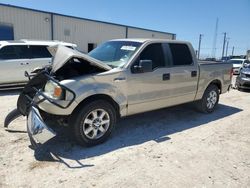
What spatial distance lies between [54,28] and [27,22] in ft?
7.74

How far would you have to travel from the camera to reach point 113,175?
328 centimetres

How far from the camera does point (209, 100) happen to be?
21.3 feet

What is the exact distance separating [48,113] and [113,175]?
160 centimetres

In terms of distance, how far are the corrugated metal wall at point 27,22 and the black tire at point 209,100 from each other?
15394mm

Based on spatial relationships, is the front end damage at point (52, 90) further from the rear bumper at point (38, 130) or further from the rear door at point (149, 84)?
the rear door at point (149, 84)

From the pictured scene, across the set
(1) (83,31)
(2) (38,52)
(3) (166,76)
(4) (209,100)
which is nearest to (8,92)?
(2) (38,52)

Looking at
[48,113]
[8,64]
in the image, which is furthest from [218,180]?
[8,64]

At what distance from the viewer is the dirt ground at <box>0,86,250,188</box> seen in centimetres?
317

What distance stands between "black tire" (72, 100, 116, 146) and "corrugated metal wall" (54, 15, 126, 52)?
17.2 m

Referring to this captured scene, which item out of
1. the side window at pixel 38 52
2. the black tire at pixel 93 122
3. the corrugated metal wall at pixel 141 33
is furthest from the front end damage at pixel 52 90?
the corrugated metal wall at pixel 141 33

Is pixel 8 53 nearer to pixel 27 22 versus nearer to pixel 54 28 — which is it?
pixel 27 22

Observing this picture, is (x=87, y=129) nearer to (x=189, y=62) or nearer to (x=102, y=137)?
(x=102, y=137)

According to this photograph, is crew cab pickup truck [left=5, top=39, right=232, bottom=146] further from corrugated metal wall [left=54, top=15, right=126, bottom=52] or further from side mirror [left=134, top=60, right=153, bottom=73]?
corrugated metal wall [left=54, top=15, right=126, bottom=52]

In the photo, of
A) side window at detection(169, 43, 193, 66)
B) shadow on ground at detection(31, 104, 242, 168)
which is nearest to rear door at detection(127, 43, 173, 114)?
side window at detection(169, 43, 193, 66)
